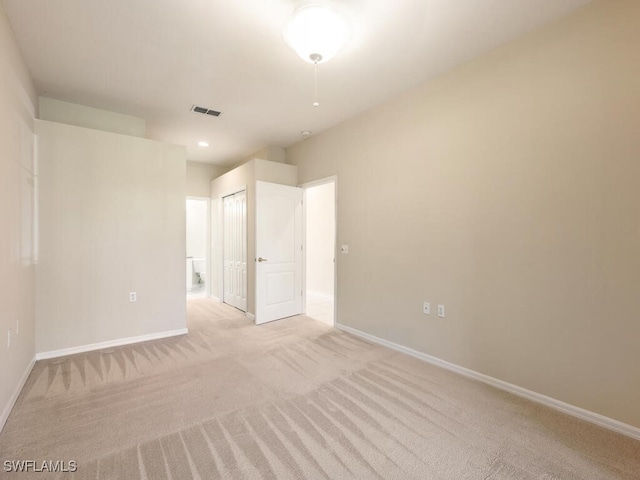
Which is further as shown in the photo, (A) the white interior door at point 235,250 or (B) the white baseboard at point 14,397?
(A) the white interior door at point 235,250

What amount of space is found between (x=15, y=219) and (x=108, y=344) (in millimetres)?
1665

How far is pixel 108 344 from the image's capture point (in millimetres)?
3299

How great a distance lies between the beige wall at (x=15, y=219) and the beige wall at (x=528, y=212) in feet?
10.5

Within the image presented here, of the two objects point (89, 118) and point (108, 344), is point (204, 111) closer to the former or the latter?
point (89, 118)

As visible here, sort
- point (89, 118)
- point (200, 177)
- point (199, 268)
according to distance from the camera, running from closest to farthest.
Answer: point (89, 118)
point (200, 177)
point (199, 268)

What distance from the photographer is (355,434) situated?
1.84 m

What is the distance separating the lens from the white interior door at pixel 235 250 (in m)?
4.81

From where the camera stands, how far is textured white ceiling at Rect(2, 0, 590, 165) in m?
2.03

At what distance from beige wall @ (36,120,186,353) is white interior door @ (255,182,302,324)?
1028 mm

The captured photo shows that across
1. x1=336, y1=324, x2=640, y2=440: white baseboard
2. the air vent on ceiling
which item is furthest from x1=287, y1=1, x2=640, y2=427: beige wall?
the air vent on ceiling

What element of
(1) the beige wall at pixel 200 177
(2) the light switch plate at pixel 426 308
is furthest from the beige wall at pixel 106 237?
(2) the light switch plate at pixel 426 308

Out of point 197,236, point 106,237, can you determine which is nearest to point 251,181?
point 106,237

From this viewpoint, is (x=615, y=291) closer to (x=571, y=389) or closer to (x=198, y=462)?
(x=571, y=389)

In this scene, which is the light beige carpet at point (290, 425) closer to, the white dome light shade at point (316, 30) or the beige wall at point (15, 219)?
the beige wall at point (15, 219)
